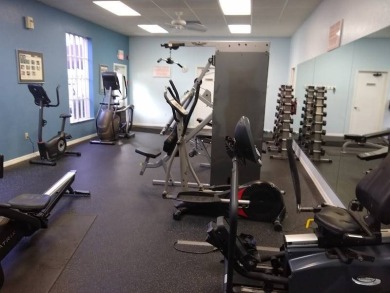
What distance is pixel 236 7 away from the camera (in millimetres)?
5250

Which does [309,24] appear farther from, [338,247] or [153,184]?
[338,247]

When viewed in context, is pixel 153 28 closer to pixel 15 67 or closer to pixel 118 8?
pixel 118 8

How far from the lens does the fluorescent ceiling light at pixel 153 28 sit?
7.27m

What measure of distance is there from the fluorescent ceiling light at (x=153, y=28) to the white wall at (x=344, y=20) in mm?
3454

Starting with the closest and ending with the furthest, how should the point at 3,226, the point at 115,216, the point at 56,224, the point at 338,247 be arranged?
1. the point at 338,247
2. the point at 3,226
3. the point at 56,224
4. the point at 115,216

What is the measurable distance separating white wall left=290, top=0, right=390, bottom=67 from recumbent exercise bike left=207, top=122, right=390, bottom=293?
1.65 metres

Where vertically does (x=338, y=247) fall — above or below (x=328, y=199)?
above

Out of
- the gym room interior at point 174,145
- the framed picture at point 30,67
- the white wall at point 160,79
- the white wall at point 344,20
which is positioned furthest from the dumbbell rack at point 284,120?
the framed picture at point 30,67

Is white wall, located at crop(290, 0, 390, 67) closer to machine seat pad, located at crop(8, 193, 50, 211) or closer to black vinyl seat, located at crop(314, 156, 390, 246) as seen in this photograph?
black vinyl seat, located at crop(314, 156, 390, 246)

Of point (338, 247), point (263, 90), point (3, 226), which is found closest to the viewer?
point (338, 247)

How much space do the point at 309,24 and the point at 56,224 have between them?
5527mm

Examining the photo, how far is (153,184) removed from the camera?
163 inches

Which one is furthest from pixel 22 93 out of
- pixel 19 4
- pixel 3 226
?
Result: pixel 3 226

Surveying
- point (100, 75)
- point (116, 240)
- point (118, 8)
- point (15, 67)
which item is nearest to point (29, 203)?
point (116, 240)
